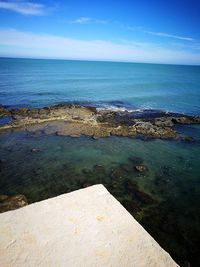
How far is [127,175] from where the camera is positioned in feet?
49.3

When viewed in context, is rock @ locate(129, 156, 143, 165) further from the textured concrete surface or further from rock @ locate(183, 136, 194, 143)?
the textured concrete surface

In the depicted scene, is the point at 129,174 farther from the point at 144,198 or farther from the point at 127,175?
the point at 144,198

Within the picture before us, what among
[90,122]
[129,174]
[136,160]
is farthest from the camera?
[90,122]

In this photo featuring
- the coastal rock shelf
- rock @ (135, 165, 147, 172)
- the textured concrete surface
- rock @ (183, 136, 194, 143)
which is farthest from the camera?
the coastal rock shelf

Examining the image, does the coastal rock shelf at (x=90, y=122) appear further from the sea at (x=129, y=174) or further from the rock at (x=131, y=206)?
the rock at (x=131, y=206)

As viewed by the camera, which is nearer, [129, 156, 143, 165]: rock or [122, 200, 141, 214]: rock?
[122, 200, 141, 214]: rock

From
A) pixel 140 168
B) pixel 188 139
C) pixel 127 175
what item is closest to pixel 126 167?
pixel 140 168

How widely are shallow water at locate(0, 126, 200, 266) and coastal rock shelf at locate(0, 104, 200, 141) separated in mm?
1449

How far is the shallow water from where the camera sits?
11.1 m

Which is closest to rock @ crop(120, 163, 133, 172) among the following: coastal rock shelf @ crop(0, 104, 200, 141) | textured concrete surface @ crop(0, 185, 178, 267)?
coastal rock shelf @ crop(0, 104, 200, 141)

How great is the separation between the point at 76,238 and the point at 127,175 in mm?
11786

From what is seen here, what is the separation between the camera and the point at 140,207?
12078 millimetres

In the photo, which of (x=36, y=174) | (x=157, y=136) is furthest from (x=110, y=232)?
(x=157, y=136)

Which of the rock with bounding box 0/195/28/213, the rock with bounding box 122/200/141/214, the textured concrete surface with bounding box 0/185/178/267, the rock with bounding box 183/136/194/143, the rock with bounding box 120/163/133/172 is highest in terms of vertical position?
the textured concrete surface with bounding box 0/185/178/267
